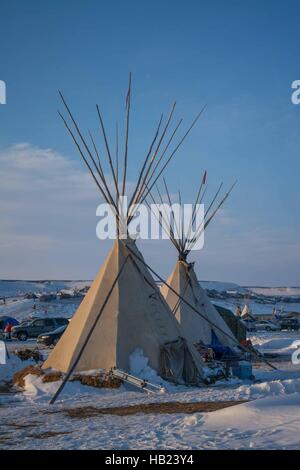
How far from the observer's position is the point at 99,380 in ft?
40.3

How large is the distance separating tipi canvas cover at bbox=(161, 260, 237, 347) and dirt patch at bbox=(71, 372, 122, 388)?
8.15 metres

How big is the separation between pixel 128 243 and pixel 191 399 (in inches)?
212

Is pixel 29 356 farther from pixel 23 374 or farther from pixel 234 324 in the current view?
pixel 234 324

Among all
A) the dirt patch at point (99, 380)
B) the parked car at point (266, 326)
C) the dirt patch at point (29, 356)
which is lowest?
the parked car at point (266, 326)

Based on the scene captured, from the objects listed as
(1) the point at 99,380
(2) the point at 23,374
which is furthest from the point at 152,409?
(2) the point at 23,374

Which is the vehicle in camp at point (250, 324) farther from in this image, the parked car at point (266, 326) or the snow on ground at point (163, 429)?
the snow on ground at point (163, 429)

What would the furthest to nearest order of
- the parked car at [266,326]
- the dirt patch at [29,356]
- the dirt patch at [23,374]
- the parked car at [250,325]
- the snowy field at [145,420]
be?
the parked car at [266,326], the parked car at [250,325], the dirt patch at [29,356], the dirt patch at [23,374], the snowy field at [145,420]

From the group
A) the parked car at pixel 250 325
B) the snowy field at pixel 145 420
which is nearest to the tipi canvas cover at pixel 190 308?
the snowy field at pixel 145 420

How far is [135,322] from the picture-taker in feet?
45.5

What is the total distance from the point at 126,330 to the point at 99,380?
1.74 metres

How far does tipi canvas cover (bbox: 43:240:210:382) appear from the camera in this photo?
524 inches

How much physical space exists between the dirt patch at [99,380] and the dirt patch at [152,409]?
6.67ft

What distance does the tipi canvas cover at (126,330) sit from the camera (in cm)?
1331
